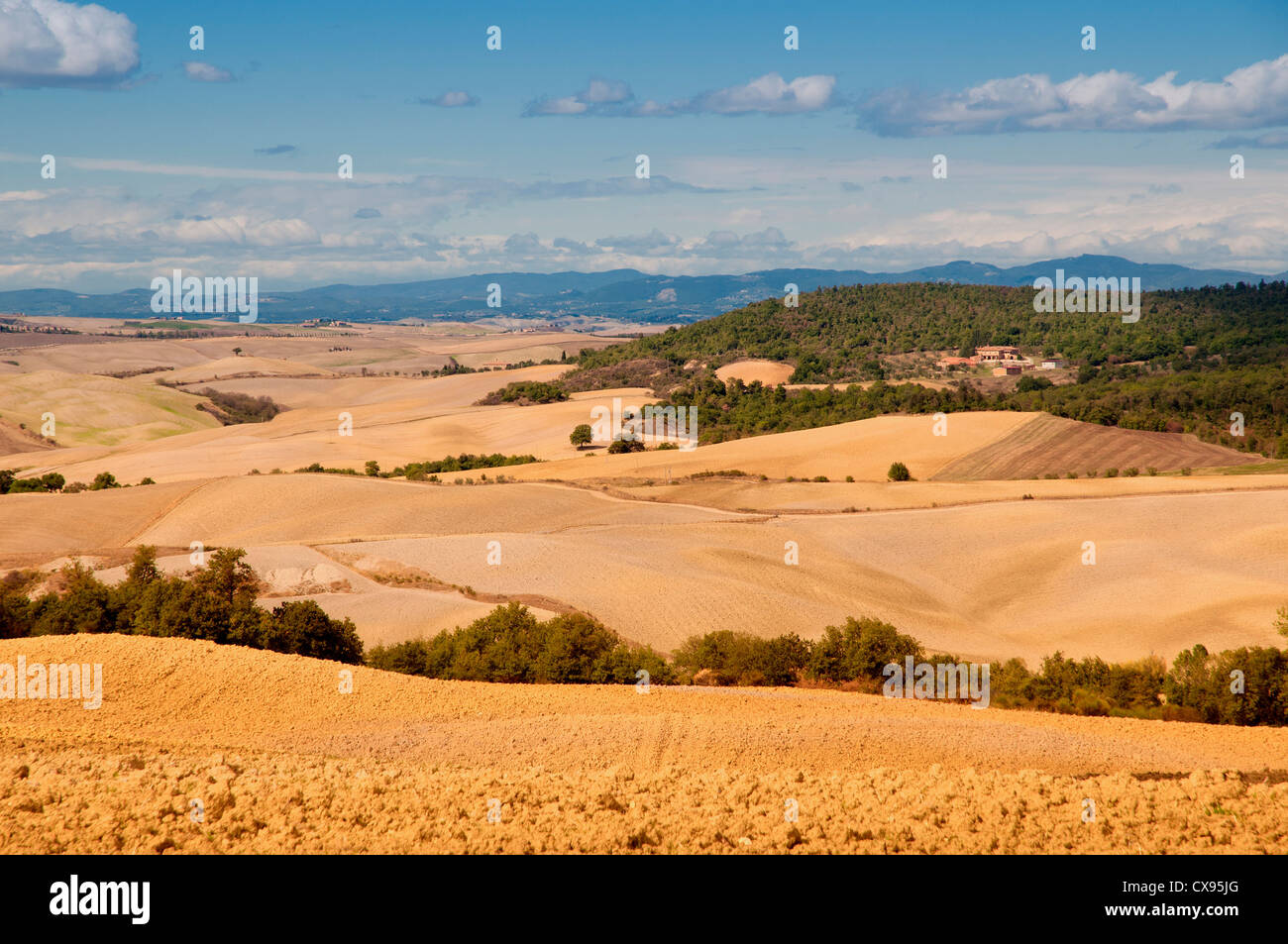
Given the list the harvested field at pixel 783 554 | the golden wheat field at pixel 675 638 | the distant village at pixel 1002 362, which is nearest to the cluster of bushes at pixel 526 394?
the golden wheat field at pixel 675 638

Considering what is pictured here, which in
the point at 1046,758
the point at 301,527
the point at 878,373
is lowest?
the point at 1046,758

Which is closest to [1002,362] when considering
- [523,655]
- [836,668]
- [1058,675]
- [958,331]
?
[958,331]

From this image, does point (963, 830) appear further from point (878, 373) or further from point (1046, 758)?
point (878, 373)

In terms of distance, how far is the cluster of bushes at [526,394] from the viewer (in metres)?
143

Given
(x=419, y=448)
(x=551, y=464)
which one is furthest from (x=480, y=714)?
(x=419, y=448)

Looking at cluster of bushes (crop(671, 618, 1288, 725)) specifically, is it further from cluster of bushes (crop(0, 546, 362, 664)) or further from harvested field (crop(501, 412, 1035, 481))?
harvested field (crop(501, 412, 1035, 481))

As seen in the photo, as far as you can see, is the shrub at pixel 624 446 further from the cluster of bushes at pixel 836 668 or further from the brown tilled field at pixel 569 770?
the brown tilled field at pixel 569 770

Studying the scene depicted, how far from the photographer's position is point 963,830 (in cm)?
1502

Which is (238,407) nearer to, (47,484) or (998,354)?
(47,484)

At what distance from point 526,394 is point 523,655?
118088mm

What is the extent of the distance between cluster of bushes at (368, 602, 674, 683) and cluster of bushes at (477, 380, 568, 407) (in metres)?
108

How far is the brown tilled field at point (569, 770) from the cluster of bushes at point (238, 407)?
134257mm

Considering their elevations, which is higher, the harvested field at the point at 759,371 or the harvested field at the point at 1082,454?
the harvested field at the point at 759,371
